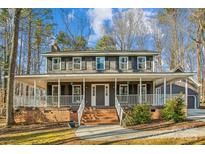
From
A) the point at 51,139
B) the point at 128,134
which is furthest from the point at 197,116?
the point at 51,139

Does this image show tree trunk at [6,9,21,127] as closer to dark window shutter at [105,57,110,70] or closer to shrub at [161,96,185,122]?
dark window shutter at [105,57,110,70]

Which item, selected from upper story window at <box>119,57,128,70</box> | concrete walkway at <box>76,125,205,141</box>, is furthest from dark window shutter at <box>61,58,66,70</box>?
concrete walkway at <box>76,125,205,141</box>

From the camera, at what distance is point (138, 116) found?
19406 millimetres

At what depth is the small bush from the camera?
753 inches

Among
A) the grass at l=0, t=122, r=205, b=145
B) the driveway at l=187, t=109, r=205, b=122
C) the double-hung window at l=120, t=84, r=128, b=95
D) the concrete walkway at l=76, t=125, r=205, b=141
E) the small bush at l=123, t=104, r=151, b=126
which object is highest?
the double-hung window at l=120, t=84, r=128, b=95

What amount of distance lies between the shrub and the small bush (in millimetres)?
1235

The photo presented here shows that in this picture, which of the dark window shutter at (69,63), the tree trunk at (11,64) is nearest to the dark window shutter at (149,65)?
the dark window shutter at (69,63)

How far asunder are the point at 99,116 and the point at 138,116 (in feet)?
12.7

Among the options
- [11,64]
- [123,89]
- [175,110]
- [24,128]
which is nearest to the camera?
[24,128]

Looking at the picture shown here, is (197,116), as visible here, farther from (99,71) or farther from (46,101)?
(46,101)

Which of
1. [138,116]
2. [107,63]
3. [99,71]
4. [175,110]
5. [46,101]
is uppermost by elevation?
[107,63]
